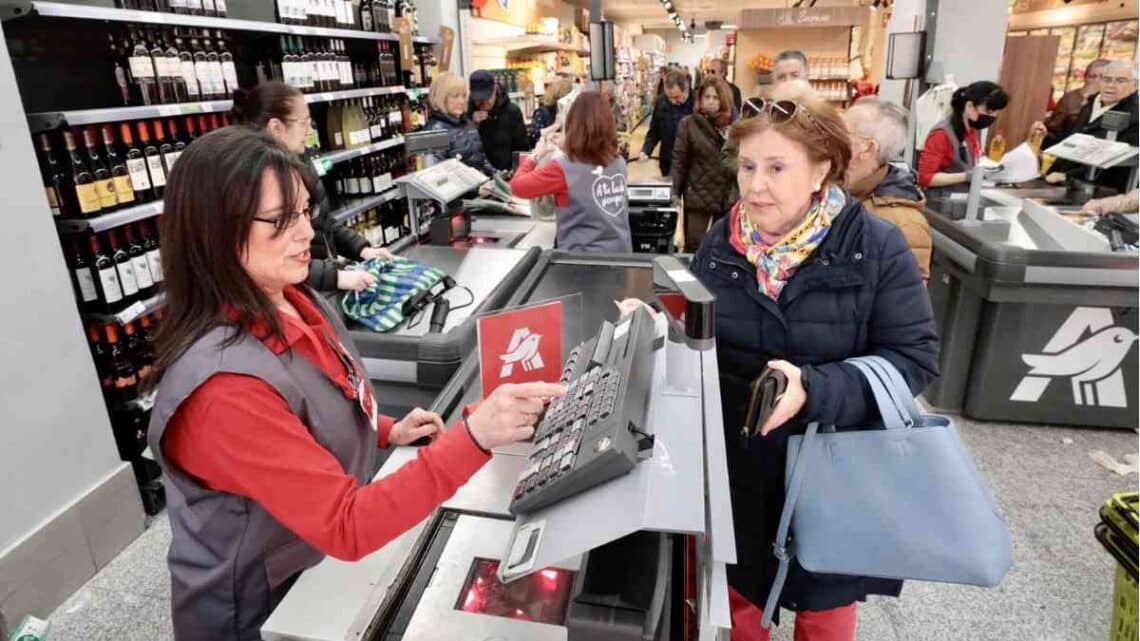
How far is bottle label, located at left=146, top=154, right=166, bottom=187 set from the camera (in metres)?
2.85

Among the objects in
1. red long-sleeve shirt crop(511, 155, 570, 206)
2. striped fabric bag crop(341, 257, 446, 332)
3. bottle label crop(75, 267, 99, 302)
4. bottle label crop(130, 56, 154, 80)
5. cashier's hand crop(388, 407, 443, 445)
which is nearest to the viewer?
cashier's hand crop(388, 407, 443, 445)

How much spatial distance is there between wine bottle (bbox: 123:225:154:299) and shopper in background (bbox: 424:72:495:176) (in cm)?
243

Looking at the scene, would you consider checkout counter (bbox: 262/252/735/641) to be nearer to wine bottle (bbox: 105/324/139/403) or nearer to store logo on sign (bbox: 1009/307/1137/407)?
wine bottle (bbox: 105/324/139/403)

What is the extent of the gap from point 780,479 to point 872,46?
13.6 m

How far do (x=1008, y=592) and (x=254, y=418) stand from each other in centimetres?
261

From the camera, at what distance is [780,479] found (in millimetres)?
1589

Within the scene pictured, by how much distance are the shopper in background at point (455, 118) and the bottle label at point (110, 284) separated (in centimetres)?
263

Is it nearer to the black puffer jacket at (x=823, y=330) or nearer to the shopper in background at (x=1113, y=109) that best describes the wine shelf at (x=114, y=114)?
the black puffer jacket at (x=823, y=330)

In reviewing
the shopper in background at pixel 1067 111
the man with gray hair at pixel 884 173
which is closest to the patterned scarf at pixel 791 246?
the man with gray hair at pixel 884 173

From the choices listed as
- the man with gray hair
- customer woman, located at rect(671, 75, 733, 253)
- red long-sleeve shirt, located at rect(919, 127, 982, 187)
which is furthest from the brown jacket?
customer woman, located at rect(671, 75, 733, 253)

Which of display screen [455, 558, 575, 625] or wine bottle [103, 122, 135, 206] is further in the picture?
wine bottle [103, 122, 135, 206]

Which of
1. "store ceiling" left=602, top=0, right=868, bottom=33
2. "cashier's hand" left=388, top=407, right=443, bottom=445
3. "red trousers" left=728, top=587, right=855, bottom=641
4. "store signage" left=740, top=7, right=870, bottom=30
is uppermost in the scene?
"store ceiling" left=602, top=0, right=868, bottom=33

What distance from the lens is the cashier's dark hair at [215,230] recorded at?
100cm

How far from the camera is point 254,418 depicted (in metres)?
0.95
